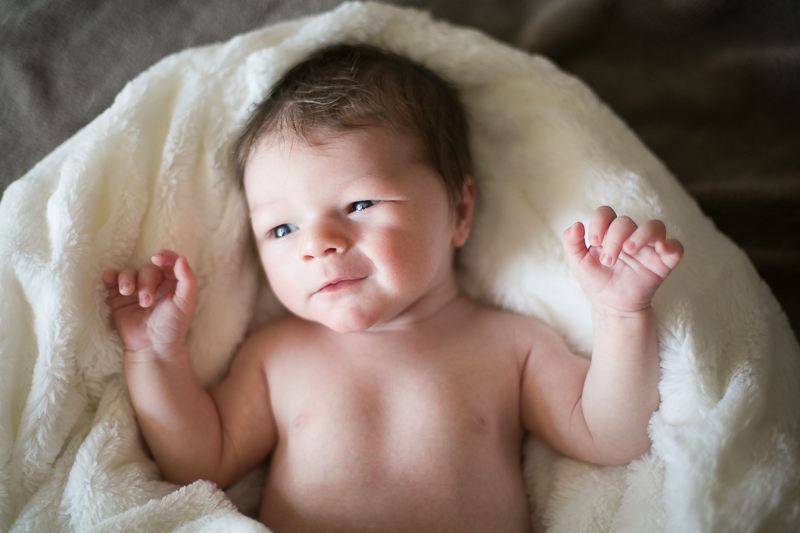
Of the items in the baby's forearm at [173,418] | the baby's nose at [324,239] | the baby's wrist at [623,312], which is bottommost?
the baby's forearm at [173,418]

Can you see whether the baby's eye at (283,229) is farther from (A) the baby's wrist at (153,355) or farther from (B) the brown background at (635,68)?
(B) the brown background at (635,68)

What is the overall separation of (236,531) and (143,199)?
28.8 inches

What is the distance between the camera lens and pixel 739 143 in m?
1.56

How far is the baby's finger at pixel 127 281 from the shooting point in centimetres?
110

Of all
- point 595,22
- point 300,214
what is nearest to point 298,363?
point 300,214

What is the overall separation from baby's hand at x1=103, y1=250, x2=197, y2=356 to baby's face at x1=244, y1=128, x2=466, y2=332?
0.63ft

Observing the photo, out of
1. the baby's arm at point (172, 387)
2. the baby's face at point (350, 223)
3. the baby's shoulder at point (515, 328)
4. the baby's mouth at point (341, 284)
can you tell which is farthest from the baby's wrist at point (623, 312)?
the baby's arm at point (172, 387)

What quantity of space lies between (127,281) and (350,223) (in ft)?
1.57

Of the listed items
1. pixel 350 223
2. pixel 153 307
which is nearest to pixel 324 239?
pixel 350 223

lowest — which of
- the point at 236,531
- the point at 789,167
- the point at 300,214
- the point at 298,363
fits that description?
the point at 236,531

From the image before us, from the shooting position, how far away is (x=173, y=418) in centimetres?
111

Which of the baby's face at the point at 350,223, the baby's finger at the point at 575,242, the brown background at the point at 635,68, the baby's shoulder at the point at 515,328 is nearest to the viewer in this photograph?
the baby's finger at the point at 575,242

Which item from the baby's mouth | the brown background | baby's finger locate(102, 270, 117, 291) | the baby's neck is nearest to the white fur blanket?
baby's finger locate(102, 270, 117, 291)

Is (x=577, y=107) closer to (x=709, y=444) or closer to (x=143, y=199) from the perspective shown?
(x=709, y=444)
